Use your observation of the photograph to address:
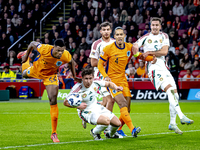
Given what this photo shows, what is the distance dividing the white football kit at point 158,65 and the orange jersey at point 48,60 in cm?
185

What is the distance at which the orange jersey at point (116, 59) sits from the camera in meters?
7.48

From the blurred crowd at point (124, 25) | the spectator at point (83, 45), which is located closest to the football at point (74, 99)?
the blurred crowd at point (124, 25)

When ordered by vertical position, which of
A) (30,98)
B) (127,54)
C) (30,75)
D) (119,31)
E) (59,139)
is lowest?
(30,98)

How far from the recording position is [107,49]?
7.52 m

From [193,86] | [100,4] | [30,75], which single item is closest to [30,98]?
[100,4]

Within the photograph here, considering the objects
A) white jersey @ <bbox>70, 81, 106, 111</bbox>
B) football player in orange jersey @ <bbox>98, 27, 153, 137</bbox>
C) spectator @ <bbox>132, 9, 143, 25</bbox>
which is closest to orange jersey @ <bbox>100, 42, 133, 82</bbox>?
football player in orange jersey @ <bbox>98, 27, 153, 137</bbox>

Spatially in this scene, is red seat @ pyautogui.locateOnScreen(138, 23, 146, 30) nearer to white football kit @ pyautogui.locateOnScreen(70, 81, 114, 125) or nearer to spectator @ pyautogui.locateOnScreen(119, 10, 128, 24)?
spectator @ pyautogui.locateOnScreen(119, 10, 128, 24)

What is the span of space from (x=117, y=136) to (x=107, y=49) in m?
1.83

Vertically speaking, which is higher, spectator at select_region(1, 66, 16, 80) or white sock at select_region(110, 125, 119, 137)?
white sock at select_region(110, 125, 119, 137)

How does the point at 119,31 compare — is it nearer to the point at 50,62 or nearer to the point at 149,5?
the point at 50,62

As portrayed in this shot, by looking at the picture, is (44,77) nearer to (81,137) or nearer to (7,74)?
(81,137)

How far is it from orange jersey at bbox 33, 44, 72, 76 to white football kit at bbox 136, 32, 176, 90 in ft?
6.06

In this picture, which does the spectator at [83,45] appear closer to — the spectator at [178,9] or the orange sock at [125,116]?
the spectator at [178,9]

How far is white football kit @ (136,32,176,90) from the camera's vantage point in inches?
311
